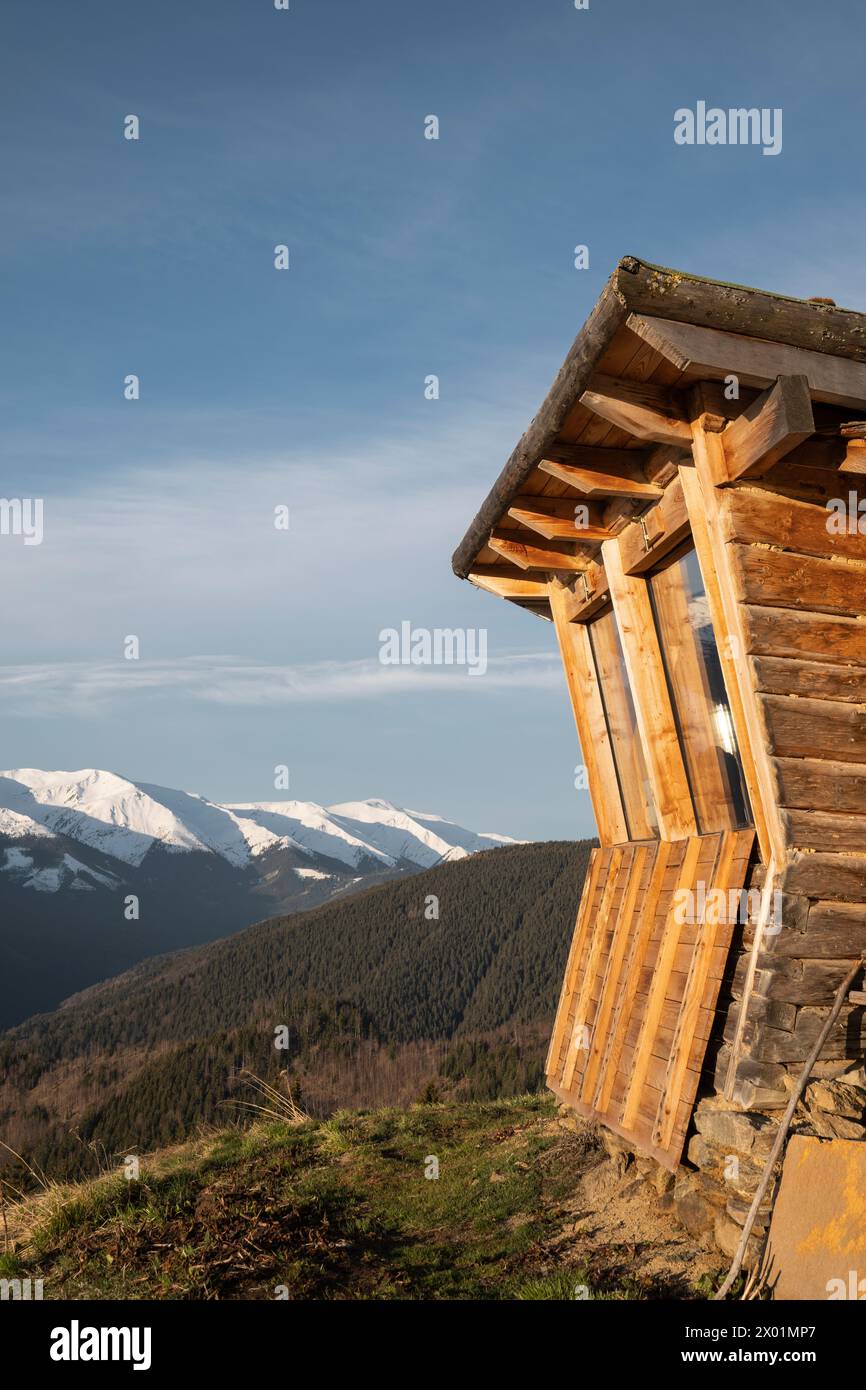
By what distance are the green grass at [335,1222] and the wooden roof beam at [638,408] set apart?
4.99 m

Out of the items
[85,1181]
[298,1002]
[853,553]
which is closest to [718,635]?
[853,553]

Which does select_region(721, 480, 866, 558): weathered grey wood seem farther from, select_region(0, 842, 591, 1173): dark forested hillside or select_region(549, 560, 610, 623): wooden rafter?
select_region(0, 842, 591, 1173): dark forested hillside

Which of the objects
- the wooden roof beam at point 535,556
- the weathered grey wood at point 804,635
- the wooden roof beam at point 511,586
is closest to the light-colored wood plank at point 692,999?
the weathered grey wood at point 804,635

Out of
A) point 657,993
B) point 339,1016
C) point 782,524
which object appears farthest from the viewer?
point 339,1016

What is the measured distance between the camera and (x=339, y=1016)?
75812 millimetres

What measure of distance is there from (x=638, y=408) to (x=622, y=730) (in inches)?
138

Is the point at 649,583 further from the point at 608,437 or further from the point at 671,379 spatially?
the point at 671,379

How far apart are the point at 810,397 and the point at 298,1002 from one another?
82.7 meters

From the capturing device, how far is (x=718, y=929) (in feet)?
20.3

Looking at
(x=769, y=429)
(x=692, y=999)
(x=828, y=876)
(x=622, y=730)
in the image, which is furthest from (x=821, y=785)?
(x=622, y=730)

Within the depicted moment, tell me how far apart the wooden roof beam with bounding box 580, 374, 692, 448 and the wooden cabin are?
0.01 m

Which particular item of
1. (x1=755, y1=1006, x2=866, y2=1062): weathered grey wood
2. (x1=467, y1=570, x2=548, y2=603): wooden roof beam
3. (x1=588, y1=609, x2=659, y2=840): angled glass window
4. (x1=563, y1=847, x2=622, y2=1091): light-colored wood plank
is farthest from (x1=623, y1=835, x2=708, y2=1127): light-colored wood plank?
(x1=467, y1=570, x2=548, y2=603): wooden roof beam

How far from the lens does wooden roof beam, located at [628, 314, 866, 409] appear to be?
18.0 ft

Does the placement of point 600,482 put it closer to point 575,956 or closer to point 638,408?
point 638,408
